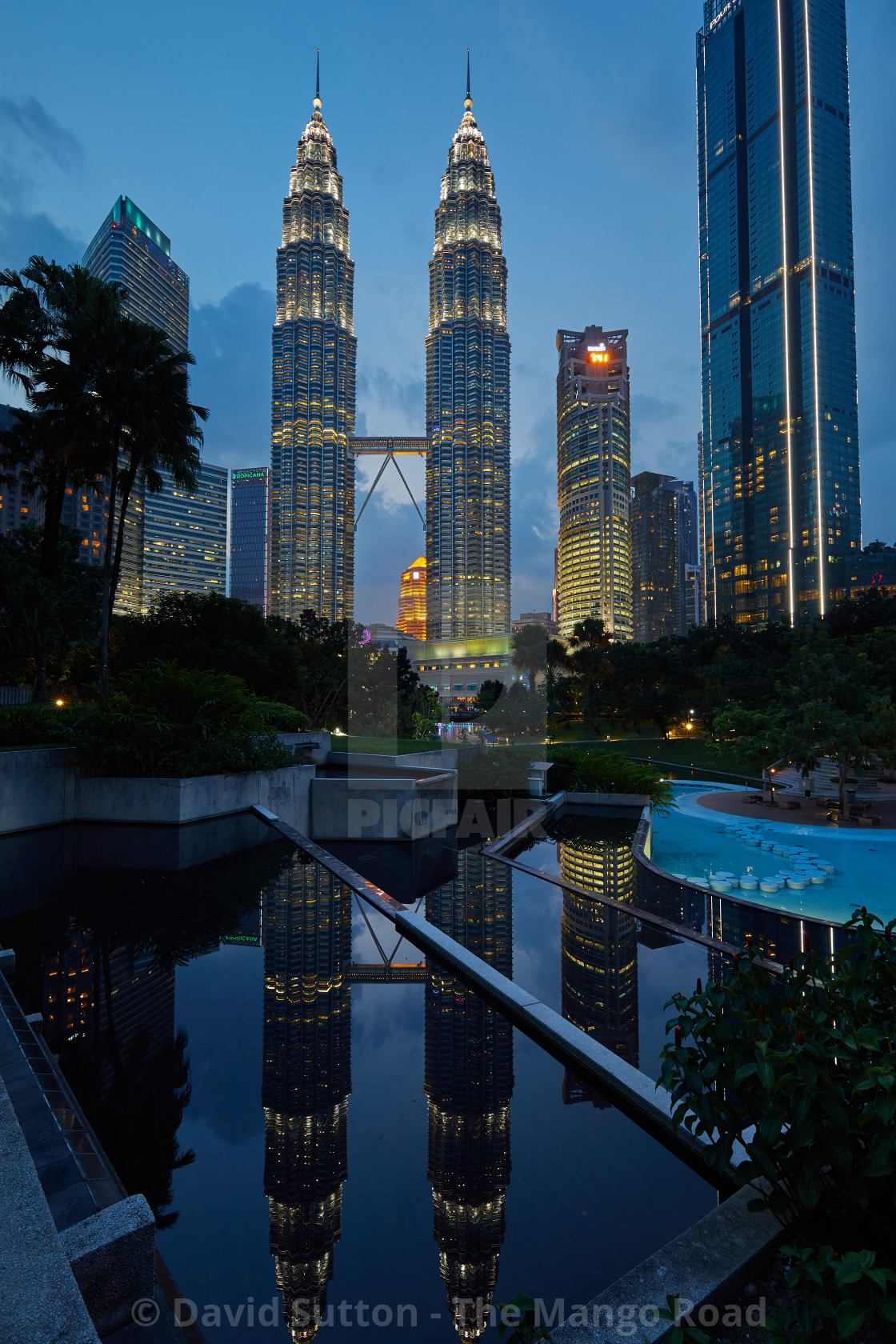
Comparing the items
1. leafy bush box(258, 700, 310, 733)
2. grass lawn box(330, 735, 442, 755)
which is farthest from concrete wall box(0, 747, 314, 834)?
grass lawn box(330, 735, 442, 755)

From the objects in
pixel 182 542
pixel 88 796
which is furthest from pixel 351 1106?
pixel 182 542

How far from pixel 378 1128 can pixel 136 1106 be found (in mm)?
1689

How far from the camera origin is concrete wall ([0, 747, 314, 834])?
11367mm

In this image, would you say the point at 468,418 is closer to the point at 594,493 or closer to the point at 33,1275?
the point at 594,493

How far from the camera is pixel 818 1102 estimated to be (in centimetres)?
200

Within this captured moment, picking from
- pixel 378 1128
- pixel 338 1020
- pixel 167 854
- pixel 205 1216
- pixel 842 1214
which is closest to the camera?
pixel 842 1214

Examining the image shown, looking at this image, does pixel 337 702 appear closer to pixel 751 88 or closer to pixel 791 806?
pixel 791 806

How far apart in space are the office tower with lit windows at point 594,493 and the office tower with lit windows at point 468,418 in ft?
64.7

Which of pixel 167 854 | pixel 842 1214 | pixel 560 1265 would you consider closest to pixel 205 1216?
pixel 560 1265

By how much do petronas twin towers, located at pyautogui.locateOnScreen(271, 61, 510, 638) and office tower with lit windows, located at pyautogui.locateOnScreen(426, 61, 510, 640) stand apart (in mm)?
227

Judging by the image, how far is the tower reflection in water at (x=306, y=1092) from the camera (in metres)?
Result: 3.02

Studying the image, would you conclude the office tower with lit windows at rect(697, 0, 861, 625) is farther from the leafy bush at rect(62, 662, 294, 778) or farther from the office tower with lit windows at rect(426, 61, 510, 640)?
the leafy bush at rect(62, 662, 294, 778)

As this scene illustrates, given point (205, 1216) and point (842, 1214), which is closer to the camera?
point (842, 1214)

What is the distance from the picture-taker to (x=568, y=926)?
8.12 meters
